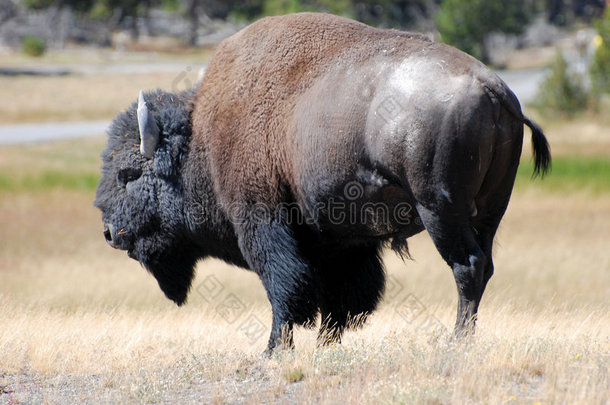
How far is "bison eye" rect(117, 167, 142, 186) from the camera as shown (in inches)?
256

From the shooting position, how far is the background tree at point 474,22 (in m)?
51.3

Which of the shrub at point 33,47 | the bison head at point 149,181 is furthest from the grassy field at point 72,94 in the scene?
the bison head at point 149,181

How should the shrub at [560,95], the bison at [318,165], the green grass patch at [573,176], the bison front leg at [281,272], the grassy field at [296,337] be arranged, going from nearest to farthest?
1. the grassy field at [296,337]
2. the bison at [318,165]
3. the bison front leg at [281,272]
4. the green grass patch at [573,176]
5. the shrub at [560,95]

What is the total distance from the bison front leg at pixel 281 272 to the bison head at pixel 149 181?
0.83m

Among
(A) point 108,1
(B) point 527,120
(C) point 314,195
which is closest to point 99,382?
(C) point 314,195

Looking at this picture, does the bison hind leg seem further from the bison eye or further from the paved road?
the paved road

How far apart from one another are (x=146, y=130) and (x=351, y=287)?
2.00 metres

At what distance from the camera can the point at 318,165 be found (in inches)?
215

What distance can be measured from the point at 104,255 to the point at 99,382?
11.7 meters

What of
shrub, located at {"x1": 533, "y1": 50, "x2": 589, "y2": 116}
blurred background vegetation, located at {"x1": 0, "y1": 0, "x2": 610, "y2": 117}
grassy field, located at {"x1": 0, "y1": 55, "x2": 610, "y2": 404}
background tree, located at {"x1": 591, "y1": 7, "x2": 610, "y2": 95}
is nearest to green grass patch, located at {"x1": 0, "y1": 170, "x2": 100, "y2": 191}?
grassy field, located at {"x1": 0, "y1": 55, "x2": 610, "y2": 404}

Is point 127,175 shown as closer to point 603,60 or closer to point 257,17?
→ point 603,60

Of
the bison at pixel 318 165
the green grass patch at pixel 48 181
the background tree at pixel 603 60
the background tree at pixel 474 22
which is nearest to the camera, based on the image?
the bison at pixel 318 165

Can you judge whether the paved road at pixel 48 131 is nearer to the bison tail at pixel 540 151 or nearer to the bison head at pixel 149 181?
the bison head at pixel 149 181

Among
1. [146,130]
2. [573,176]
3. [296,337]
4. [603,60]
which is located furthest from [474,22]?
[146,130]
